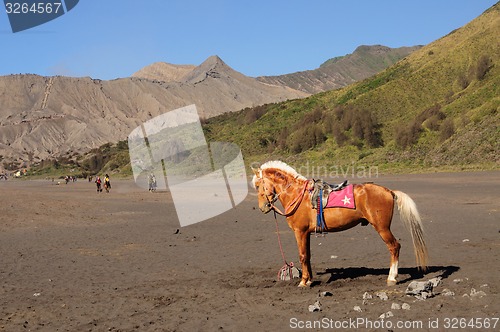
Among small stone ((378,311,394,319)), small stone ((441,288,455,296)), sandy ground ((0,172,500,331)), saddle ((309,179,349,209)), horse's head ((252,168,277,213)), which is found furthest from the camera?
horse's head ((252,168,277,213))

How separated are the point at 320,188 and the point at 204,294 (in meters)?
3.09

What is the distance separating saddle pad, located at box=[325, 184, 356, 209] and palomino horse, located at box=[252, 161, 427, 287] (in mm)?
80

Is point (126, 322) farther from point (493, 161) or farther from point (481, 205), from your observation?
point (493, 161)

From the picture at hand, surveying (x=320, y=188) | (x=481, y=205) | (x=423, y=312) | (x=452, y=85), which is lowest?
(x=481, y=205)

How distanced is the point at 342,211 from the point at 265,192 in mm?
1698

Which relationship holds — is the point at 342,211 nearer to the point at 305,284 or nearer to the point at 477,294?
the point at 305,284

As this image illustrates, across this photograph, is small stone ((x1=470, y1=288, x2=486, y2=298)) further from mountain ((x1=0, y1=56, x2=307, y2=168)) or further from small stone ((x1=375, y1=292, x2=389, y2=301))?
mountain ((x1=0, y1=56, x2=307, y2=168))

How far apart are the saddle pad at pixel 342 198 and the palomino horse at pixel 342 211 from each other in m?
0.08

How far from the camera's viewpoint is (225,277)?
1082 cm

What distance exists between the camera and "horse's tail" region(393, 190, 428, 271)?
9406mm

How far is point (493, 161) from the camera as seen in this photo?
130 ft

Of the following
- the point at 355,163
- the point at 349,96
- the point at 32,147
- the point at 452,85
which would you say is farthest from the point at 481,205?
the point at 32,147

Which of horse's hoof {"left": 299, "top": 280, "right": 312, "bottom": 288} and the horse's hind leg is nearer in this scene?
the horse's hind leg

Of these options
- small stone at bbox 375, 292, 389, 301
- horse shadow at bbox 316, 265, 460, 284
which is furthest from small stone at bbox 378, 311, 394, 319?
horse shadow at bbox 316, 265, 460, 284
